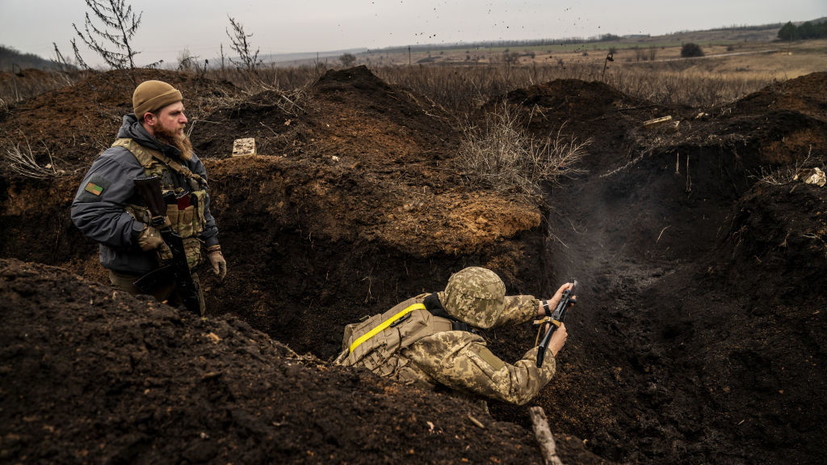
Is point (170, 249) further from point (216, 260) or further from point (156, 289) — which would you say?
point (216, 260)

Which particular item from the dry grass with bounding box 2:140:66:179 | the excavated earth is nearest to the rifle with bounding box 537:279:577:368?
the excavated earth

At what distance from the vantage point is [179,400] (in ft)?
4.95

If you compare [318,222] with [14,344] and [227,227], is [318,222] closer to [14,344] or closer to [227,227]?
[227,227]

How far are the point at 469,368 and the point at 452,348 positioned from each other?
14cm

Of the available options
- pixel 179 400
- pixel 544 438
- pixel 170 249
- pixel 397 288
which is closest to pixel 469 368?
pixel 544 438

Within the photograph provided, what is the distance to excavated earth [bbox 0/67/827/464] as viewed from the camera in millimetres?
1521

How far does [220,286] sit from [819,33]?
5195cm

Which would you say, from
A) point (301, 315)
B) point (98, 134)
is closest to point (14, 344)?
point (301, 315)

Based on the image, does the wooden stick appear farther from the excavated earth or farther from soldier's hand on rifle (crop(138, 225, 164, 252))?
soldier's hand on rifle (crop(138, 225, 164, 252))

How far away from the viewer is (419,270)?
3.88m

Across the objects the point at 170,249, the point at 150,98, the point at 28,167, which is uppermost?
the point at 150,98

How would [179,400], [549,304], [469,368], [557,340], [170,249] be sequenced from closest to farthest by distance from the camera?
[179,400] → [469,368] → [170,249] → [557,340] → [549,304]

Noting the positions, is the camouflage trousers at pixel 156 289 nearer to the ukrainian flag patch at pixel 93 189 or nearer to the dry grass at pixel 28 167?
the ukrainian flag patch at pixel 93 189

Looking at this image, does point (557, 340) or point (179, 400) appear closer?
point (179, 400)
